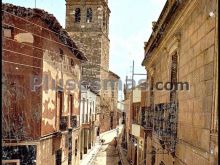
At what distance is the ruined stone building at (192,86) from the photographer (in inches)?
190

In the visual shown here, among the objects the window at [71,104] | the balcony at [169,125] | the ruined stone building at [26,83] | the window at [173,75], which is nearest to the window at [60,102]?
the ruined stone building at [26,83]

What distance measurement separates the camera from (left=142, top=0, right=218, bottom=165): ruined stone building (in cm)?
483

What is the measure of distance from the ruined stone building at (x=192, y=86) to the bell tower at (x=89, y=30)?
24.5m

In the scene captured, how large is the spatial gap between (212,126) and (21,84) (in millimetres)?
6894

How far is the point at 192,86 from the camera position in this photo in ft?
20.2

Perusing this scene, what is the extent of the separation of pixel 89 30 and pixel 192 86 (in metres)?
28.5

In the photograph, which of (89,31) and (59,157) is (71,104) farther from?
(89,31)

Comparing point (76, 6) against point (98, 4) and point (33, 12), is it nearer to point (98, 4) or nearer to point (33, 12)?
point (98, 4)

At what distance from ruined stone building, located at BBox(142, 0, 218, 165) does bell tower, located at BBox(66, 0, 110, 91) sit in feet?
80.3

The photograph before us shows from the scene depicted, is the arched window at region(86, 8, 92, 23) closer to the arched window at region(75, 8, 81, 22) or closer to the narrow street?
the arched window at region(75, 8, 81, 22)

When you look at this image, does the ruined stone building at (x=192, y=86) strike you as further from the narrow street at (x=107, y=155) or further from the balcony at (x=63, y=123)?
the narrow street at (x=107, y=155)

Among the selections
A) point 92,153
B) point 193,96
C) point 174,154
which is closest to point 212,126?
point 193,96

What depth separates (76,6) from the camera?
112ft

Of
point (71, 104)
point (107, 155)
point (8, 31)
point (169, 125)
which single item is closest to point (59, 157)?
point (71, 104)
